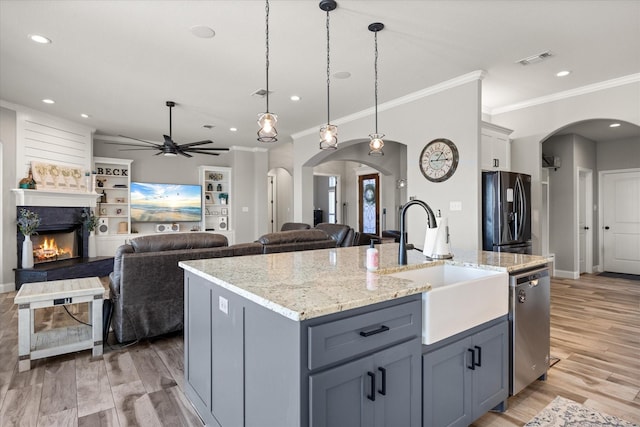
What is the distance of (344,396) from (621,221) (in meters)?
8.29

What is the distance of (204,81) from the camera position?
14.7ft

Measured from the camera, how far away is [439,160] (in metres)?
4.68

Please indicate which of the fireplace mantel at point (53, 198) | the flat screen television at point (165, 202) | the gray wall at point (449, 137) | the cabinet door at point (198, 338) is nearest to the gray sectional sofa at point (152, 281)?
the cabinet door at point (198, 338)

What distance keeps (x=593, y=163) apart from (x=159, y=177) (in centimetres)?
966

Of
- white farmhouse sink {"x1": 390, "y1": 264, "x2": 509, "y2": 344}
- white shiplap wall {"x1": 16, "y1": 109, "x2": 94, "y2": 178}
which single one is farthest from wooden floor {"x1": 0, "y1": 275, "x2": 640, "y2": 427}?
white shiplap wall {"x1": 16, "y1": 109, "x2": 94, "y2": 178}

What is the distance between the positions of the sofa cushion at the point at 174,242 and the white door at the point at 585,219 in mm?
6848

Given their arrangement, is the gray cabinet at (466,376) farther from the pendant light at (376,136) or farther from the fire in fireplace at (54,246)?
the fire in fireplace at (54,246)

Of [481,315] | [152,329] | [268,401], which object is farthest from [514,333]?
[152,329]

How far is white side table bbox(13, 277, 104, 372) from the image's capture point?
2.61m

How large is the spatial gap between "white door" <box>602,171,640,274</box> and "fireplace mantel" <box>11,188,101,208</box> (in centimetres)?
1035

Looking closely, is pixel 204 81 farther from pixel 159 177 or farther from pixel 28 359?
pixel 159 177

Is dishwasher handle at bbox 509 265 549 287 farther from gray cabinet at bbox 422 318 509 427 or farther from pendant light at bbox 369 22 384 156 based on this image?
pendant light at bbox 369 22 384 156

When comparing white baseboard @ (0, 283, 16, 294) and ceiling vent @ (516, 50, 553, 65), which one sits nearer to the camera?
ceiling vent @ (516, 50, 553, 65)

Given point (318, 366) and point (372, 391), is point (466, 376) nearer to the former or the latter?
point (372, 391)
